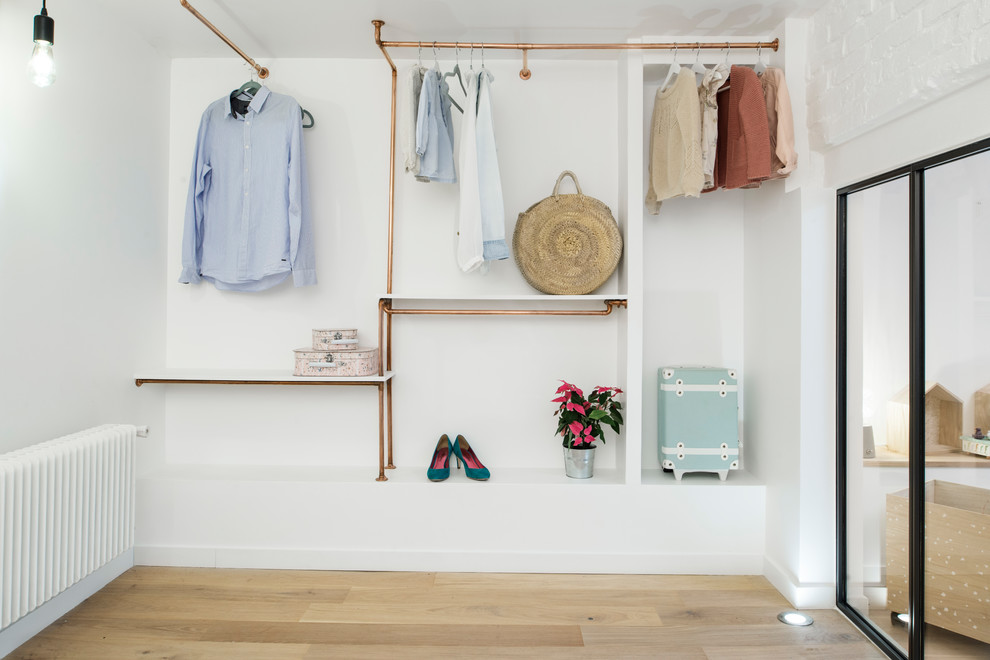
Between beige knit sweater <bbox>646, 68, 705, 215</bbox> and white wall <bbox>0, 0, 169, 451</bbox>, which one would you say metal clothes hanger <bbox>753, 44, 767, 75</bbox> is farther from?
white wall <bbox>0, 0, 169, 451</bbox>

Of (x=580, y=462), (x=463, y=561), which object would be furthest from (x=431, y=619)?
(x=580, y=462)

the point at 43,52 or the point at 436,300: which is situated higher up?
the point at 43,52

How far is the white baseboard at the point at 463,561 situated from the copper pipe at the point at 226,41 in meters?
2.15

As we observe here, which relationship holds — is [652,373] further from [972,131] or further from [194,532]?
[194,532]

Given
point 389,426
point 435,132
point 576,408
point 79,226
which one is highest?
point 435,132

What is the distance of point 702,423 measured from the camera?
2.64m

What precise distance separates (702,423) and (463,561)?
1190 millimetres

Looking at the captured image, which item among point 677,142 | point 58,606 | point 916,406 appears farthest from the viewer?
point 677,142

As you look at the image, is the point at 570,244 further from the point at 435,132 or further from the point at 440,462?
the point at 440,462

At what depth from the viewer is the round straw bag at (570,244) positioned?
8.75ft

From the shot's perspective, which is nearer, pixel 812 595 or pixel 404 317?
pixel 812 595

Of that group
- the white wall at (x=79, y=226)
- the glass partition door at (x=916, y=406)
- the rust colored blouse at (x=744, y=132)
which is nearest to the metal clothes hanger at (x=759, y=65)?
the rust colored blouse at (x=744, y=132)

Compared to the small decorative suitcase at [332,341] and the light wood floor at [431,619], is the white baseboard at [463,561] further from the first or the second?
the small decorative suitcase at [332,341]

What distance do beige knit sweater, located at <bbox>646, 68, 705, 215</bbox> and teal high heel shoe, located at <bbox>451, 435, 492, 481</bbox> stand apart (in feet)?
4.57
